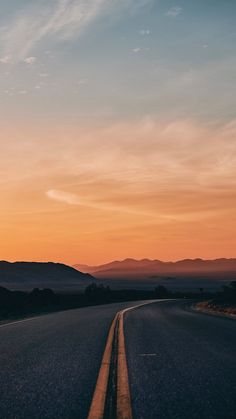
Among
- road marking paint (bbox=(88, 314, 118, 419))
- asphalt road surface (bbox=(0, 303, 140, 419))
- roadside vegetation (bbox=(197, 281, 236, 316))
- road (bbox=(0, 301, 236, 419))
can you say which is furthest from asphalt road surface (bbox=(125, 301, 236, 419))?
roadside vegetation (bbox=(197, 281, 236, 316))

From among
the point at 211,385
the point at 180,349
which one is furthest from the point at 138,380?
the point at 180,349

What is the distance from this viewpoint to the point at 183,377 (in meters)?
8.19

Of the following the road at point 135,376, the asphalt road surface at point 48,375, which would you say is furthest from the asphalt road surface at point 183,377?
the asphalt road surface at point 48,375

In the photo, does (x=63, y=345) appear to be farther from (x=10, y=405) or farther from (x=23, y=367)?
(x=10, y=405)

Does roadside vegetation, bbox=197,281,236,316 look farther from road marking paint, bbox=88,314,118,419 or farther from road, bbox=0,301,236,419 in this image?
road marking paint, bbox=88,314,118,419

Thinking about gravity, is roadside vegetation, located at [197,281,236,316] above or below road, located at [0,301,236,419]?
above

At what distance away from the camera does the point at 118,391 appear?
7.12 metres

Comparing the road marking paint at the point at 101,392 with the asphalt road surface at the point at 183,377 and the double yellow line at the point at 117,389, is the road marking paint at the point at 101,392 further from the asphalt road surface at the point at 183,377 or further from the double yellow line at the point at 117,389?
the asphalt road surface at the point at 183,377

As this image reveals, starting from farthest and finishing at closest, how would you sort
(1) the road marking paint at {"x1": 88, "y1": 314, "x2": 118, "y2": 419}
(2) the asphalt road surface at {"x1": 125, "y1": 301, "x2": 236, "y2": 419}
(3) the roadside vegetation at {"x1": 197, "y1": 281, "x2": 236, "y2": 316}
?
(3) the roadside vegetation at {"x1": 197, "y1": 281, "x2": 236, "y2": 316} → (2) the asphalt road surface at {"x1": 125, "y1": 301, "x2": 236, "y2": 419} → (1) the road marking paint at {"x1": 88, "y1": 314, "x2": 118, "y2": 419}

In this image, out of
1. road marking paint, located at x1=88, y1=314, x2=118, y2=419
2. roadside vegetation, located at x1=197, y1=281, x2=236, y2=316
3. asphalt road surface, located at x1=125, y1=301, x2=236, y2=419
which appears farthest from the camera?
roadside vegetation, located at x1=197, y1=281, x2=236, y2=316

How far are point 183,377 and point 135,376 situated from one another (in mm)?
696

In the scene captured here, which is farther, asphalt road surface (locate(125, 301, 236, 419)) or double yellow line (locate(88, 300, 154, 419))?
asphalt road surface (locate(125, 301, 236, 419))

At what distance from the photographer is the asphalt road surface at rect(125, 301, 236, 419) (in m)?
6.10

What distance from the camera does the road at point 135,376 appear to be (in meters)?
6.15
